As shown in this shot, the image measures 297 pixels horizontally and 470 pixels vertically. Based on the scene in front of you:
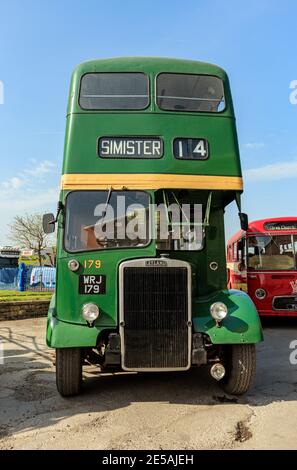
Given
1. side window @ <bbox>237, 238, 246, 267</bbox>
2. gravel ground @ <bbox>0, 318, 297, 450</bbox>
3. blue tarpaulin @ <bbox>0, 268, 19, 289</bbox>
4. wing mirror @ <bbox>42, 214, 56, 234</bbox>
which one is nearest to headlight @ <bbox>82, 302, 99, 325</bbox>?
gravel ground @ <bbox>0, 318, 297, 450</bbox>

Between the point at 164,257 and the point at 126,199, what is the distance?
0.93 meters

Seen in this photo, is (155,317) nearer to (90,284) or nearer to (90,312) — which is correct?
(90,312)

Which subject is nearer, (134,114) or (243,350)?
(243,350)

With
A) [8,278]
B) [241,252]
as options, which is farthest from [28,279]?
[241,252]

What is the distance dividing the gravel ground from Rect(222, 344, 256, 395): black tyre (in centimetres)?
17

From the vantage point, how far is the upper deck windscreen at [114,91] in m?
5.99

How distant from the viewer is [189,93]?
6133 millimetres

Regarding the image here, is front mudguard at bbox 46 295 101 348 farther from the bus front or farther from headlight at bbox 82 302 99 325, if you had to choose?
the bus front

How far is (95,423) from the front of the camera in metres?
4.66

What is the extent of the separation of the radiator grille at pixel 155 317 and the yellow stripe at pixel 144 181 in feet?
3.70

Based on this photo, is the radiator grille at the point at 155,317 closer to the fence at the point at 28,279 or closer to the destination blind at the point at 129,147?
the destination blind at the point at 129,147

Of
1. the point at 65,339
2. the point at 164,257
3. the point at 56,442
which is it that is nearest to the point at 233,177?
the point at 164,257

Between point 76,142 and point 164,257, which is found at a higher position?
point 76,142
